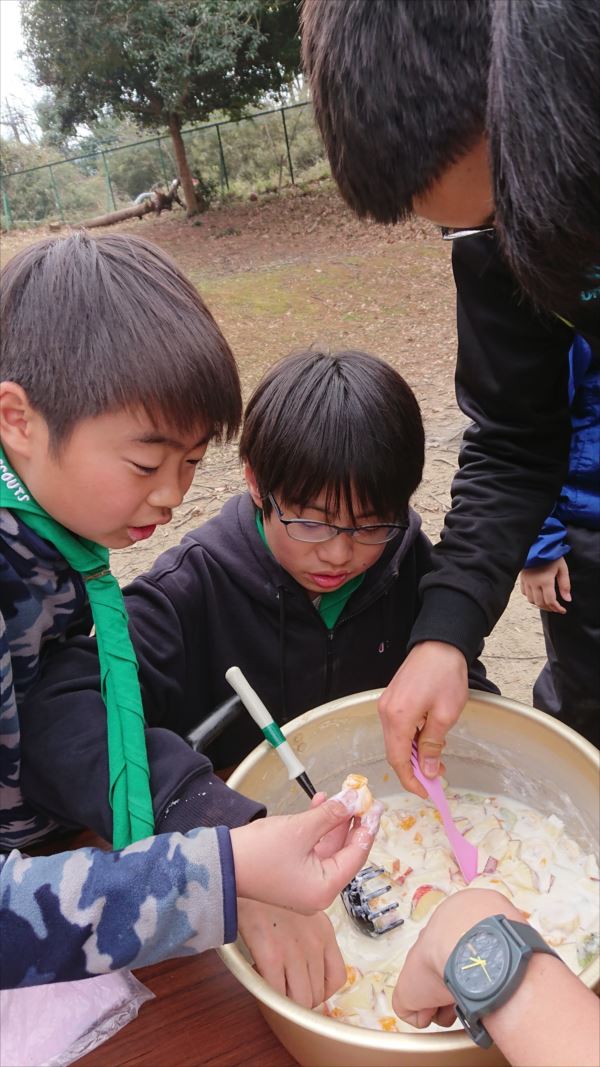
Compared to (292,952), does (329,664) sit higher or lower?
lower

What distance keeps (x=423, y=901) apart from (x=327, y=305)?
7.14 metres

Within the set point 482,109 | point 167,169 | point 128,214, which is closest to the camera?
point 482,109

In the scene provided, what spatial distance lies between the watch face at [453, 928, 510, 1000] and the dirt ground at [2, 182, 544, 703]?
120cm

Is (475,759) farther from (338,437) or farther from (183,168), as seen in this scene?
(183,168)

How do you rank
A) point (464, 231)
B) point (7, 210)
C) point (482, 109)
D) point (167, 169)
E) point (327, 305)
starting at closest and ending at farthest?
point (482, 109) < point (464, 231) < point (327, 305) < point (7, 210) < point (167, 169)

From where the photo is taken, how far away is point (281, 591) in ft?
4.81

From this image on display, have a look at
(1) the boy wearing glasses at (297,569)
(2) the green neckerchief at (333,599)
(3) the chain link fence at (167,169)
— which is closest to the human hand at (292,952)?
(1) the boy wearing glasses at (297,569)

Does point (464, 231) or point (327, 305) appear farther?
point (327, 305)

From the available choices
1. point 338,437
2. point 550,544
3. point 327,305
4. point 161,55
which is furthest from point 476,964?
point 161,55

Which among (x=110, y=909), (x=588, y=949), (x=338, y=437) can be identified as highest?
(x=338, y=437)

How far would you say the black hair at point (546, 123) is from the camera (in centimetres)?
59

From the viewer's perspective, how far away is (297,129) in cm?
1358

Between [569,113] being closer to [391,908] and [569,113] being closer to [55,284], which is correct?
[55,284]

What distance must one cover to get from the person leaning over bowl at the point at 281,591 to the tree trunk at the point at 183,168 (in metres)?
12.0
